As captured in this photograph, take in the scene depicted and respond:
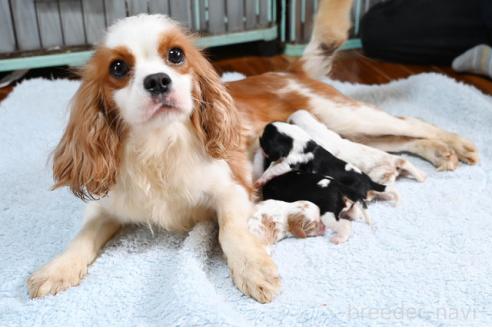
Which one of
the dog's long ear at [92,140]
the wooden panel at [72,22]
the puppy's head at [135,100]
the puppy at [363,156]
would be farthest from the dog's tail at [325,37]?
the wooden panel at [72,22]

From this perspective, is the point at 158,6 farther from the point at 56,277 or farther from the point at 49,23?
the point at 56,277

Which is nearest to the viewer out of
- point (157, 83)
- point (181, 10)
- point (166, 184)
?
point (157, 83)

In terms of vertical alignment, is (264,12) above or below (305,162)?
above

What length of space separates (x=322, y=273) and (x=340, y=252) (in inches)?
5.1

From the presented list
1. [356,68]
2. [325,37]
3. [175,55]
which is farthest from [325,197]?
[356,68]

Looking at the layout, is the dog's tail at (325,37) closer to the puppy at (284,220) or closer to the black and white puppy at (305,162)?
the black and white puppy at (305,162)

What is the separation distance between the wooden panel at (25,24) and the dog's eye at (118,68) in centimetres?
210

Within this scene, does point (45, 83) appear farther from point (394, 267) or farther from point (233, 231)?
point (394, 267)

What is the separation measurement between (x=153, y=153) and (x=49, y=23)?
2131 mm

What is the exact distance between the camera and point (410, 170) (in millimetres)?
2307

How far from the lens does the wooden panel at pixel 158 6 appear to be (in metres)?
3.70

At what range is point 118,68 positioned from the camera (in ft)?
5.54

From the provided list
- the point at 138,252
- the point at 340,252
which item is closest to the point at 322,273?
the point at 340,252

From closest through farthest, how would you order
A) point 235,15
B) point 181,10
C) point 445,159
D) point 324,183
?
point 324,183 < point 445,159 < point 181,10 < point 235,15
